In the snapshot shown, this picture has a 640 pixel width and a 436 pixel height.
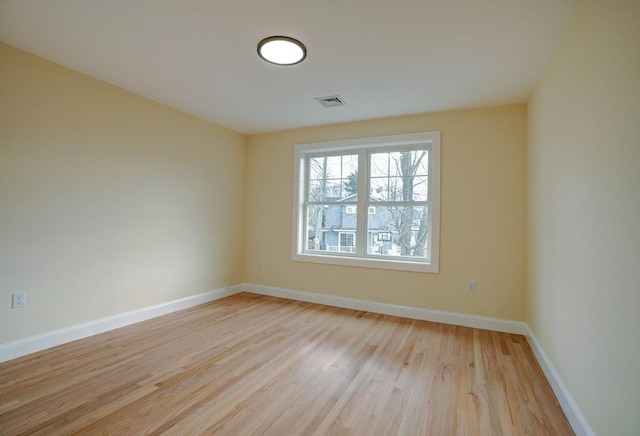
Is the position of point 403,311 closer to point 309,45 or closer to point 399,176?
point 399,176

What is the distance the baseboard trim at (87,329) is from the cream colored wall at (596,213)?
384cm

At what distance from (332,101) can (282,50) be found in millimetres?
1095

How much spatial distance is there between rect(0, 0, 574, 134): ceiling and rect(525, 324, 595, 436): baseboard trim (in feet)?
7.73

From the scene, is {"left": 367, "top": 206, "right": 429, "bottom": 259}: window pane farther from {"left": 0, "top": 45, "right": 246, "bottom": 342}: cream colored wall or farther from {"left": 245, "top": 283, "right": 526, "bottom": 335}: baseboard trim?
{"left": 0, "top": 45, "right": 246, "bottom": 342}: cream colored wall

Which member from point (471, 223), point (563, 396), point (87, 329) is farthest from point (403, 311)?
point (87, 329)

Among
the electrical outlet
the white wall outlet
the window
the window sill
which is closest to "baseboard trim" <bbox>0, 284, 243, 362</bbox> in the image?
the white wall outlet

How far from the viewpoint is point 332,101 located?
3.30m

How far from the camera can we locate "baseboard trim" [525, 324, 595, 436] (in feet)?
5.18

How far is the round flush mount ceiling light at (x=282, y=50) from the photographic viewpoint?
218cm

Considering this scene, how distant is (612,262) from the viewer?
4.37ft

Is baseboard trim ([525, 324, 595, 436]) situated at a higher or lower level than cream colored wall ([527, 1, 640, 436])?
lower

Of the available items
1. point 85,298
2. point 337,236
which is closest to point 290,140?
point 337,236

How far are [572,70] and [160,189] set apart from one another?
3.92m

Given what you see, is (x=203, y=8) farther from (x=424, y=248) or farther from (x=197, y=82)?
(x=424, y=248)
